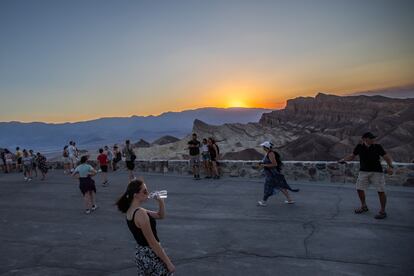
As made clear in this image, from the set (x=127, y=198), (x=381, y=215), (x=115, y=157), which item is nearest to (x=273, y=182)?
(x=381, y=215)

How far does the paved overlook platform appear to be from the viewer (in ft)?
19.1

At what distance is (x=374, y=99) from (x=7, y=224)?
104 meters

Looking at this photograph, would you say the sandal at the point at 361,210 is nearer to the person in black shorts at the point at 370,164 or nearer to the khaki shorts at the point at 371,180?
the person in black shorts at the point at 370,164

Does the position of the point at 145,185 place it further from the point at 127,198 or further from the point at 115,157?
the point at 115,157

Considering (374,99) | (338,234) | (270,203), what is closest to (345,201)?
(270,203)

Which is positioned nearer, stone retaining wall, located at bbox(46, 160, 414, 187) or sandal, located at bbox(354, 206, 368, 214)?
sandal, located at bbox(354, 206, 368, 214)

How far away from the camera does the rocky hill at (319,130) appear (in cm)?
5047

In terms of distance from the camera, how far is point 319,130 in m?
95.6

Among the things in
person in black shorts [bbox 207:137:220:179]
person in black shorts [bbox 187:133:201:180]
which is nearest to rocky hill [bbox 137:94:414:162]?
person in black shorts [bbox 187:133:201:180]

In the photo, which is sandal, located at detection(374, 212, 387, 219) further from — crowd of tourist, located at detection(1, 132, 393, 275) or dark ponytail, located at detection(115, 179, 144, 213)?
dark ponytail, located at detection(115, 179, 144, 213)

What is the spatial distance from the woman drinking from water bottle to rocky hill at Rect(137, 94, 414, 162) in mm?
43442

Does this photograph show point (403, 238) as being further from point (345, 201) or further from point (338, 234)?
point (345, 201)

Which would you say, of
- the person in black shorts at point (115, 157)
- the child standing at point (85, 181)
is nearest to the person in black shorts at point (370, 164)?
the child standing at point (85, 181)

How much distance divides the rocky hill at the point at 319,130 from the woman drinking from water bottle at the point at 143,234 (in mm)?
43442
